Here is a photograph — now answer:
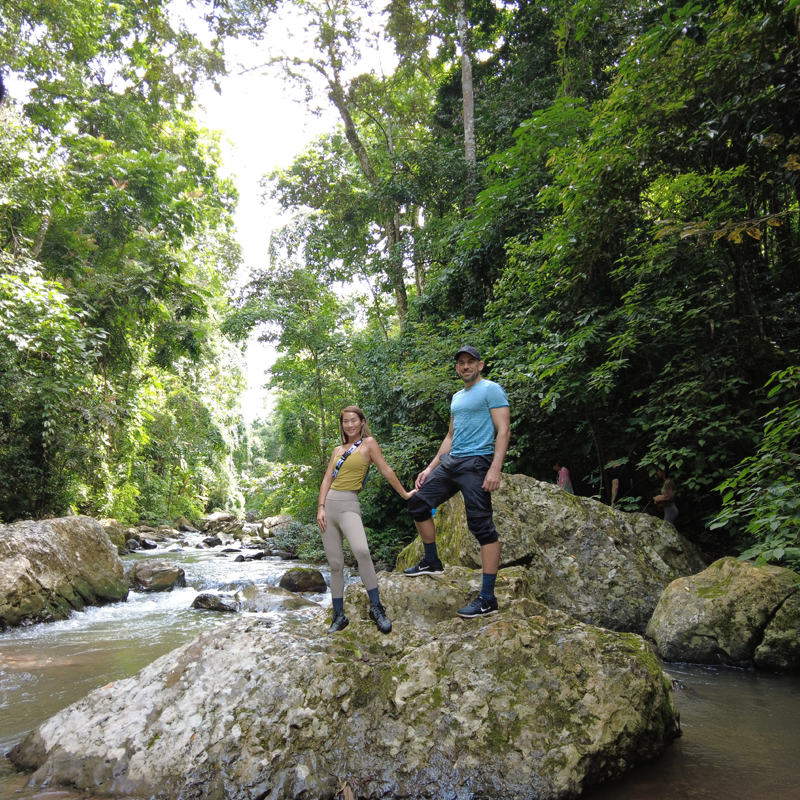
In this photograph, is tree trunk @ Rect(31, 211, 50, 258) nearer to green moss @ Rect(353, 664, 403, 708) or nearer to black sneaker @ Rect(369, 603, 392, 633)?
black sneaker @ Rect(369, 603, 392, 633)

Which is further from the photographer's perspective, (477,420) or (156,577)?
(156,577)

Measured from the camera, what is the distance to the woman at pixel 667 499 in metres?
7.59

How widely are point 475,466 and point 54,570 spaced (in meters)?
7.45

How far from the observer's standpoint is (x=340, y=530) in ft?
12.3

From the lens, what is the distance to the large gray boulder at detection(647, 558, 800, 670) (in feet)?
15.5

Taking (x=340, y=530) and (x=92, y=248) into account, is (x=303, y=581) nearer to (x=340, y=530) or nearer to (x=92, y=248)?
(x=340, y=530)

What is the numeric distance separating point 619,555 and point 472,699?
3.98 m

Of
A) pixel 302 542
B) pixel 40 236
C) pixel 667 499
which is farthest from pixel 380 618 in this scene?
pixel 40 236

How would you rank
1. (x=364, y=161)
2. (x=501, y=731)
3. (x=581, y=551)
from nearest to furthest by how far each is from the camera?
(x=501, y=731) < (x=581, y=551) < (x=364, y=161)

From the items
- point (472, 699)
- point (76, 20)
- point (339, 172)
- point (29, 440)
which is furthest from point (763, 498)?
point (76, 20)

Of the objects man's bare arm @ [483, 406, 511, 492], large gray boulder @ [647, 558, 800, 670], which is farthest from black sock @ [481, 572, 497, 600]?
large gray boulder @ [647, 558, 800, 670]

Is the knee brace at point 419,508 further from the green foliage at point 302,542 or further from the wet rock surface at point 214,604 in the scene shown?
the green foliage at point 302,542

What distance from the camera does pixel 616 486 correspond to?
819 centimetres

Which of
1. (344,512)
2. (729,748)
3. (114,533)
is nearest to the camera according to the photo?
(729,748)
